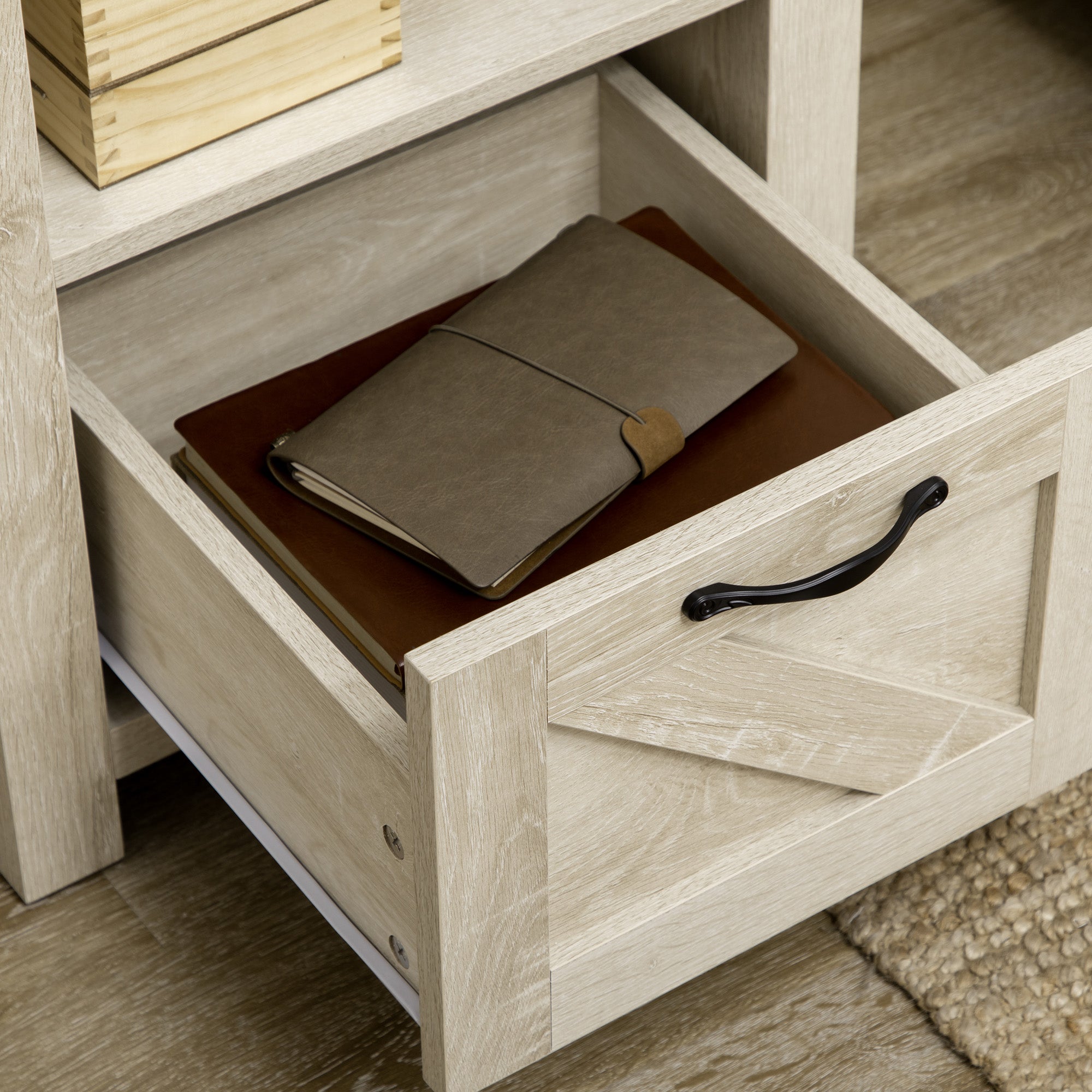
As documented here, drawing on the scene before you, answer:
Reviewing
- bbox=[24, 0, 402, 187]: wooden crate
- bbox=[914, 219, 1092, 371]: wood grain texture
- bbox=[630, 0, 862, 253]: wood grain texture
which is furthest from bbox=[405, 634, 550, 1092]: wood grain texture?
bbox=[914, 219, 1092, 371]: wood grain texture

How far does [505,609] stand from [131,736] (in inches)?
16.9

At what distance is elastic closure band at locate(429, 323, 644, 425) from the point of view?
92 cm

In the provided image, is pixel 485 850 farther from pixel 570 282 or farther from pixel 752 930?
pixel 570 282

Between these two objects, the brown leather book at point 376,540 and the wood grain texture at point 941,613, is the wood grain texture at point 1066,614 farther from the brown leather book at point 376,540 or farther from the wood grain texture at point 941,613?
the brown leather book at point 376,540

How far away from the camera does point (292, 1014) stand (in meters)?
1.00

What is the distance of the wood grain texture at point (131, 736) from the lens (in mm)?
1034

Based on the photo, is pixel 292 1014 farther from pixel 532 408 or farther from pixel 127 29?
pixel 127 29

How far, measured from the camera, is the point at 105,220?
33.2 inches

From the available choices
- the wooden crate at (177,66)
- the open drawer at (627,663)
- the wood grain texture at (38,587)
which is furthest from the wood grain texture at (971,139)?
the wood grain texture at (38,587)

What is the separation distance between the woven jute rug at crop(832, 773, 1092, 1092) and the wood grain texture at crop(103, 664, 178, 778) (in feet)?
1.40

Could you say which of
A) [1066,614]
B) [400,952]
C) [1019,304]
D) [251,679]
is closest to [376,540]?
Answer: [251,679]

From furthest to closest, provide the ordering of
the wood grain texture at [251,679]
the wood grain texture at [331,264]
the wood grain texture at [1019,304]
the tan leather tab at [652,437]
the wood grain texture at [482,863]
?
1. the wood grain texture at [1019,304]
2. the wood grain texture at [331,264]
3. the tan leather tab at [652,437]
4. the wood grain texture at [251,679]
5. the wood grain texture at [482,863]

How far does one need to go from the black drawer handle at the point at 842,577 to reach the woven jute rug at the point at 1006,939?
33 centimetres

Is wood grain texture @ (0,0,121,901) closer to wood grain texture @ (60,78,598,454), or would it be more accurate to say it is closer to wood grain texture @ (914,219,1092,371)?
wood grain texture @ (60,78,598,454)
